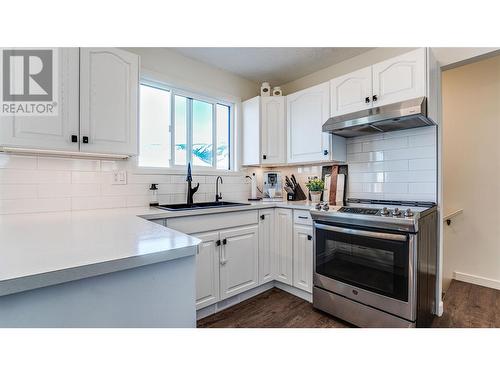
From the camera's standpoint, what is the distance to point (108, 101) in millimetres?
1677

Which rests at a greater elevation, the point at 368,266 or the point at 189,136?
the point at 189,136

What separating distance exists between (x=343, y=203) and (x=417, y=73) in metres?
1.26

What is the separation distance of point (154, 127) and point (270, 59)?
4.56 feet

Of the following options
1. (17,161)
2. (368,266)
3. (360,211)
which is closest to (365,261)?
(368,266)

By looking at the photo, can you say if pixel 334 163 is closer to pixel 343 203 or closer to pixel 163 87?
pixel 343 203

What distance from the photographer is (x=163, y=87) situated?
93.9 inches

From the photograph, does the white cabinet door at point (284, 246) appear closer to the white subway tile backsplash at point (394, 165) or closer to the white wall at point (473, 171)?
the white subway tile backsplash at point (394, 165)

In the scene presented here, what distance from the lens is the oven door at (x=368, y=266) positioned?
1.60 metres

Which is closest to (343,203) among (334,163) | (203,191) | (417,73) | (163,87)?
(334,163)

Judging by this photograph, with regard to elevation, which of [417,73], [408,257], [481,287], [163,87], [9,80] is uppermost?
[163,87]

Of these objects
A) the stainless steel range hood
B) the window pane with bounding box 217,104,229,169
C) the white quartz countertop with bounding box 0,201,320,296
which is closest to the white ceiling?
the window pane with bounding box 217,104,229,169

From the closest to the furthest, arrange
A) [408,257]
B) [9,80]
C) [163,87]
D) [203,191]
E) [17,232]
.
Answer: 1. [17,232]
2. [9,80]
3. [408,257]
4. [163,87]
5. [203,191]

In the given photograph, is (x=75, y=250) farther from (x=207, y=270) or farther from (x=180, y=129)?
(x=180, y=129)

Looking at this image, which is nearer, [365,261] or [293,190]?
[365,261]
